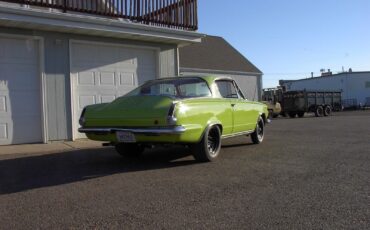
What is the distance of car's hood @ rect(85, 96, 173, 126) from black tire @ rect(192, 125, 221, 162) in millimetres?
949

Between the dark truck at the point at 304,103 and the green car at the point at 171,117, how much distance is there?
22.5 metres

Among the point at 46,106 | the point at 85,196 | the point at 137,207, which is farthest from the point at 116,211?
the point at 46,106

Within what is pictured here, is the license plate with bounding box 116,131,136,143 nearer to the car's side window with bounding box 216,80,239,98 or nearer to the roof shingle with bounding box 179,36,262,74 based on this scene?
the car's side window with bounding box 216,80,239,98

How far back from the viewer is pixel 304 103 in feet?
102

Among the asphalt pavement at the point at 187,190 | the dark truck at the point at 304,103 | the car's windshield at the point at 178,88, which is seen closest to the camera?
the asphalt pavement at the point at 187,190

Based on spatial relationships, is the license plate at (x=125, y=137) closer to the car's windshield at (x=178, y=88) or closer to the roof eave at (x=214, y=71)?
the car's windshield at (x=178, y=88)

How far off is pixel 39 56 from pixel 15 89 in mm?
974

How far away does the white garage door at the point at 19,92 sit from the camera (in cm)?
1062

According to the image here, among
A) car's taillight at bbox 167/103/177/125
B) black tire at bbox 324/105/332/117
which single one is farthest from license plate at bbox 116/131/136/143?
black tire at bbox 324/105/332/117

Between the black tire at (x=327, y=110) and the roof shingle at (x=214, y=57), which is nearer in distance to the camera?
the roof shingle at (x=214, y=57)

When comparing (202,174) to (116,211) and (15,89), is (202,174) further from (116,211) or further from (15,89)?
(15,89)

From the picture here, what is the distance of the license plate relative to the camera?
286 inches

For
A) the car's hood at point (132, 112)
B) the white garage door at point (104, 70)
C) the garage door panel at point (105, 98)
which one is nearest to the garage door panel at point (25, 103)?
the white garage door at point (104, 70)

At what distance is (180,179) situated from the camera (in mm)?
6500
